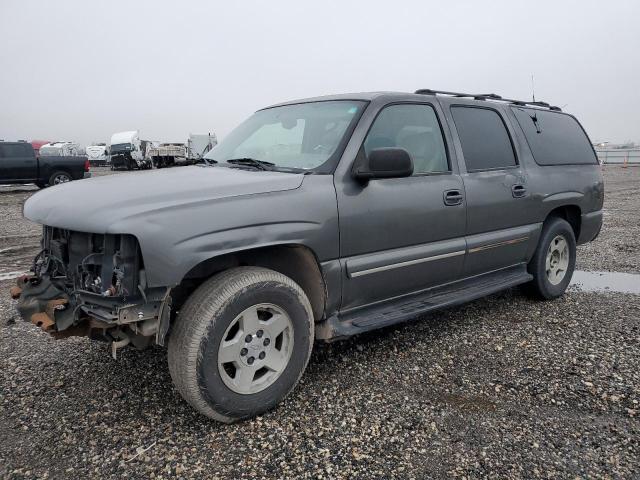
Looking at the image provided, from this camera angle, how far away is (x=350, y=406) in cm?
279

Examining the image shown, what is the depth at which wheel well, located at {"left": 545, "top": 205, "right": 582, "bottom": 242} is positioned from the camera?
4.72 m

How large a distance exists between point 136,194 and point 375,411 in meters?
1.75

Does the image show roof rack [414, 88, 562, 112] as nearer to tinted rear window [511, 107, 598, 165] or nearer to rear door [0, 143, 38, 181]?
tinted rear window [511, 107, 598, 165]

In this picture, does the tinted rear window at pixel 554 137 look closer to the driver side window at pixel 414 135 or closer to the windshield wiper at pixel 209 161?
the driver side window at pixel 414 135

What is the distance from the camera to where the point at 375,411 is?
2732 millimetres

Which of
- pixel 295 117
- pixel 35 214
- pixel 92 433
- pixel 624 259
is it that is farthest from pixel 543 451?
pixel 624 259

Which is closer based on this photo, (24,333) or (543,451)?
(543,451)

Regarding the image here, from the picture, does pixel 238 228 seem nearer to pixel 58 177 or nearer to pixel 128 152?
pixel 58 177

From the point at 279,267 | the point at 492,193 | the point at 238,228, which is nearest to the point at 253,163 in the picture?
the point at 279,267

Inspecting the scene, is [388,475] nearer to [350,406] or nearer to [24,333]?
[350,406]

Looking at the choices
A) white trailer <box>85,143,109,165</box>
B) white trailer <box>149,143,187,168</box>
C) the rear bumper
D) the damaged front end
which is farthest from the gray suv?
white trailer <box>85,143,109,165</box>

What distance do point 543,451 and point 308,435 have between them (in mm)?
1156

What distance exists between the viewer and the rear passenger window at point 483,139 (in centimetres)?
380

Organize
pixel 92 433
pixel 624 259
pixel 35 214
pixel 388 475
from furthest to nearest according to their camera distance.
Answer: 1. pixel 624 259
2. pixel 35 214
3. pixel 92 433
4. pixel 388 475
